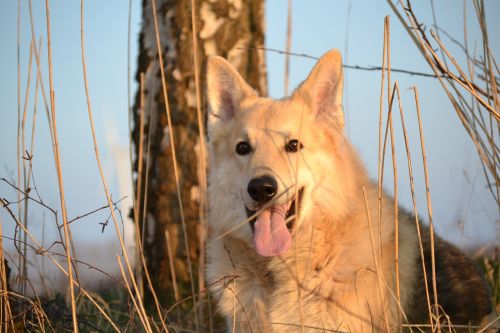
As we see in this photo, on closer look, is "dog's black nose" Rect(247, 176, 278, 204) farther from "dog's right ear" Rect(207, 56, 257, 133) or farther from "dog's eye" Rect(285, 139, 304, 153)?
"dog's right ear" Rect(207, 56, 257, 133)

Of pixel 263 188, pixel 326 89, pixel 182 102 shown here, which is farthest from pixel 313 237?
pixel 182 102

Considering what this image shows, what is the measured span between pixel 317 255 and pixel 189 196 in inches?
82.8

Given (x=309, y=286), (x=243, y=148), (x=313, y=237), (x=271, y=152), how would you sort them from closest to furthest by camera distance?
(x=309, y=286), (x=313, y=237), (x=271, y=152), (x=243, y=148)

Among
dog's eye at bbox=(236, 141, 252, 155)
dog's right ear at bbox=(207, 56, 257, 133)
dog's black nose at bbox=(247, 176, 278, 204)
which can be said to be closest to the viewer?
dog's black nose at bbox=(247, 176, 278, 204)

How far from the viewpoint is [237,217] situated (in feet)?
11.0

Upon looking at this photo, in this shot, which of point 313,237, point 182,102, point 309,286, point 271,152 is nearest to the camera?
point 309,286

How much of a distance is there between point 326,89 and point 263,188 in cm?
77

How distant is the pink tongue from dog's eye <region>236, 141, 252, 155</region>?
484 mm

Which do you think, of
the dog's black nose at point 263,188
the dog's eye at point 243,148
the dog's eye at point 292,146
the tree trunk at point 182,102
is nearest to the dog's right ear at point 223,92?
the dog's eye at point 243,148

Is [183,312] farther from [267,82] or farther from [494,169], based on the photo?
[494,169]

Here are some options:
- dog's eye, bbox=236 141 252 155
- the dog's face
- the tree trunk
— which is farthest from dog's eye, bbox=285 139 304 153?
the tree trunk

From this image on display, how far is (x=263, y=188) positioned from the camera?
3014 millimetres

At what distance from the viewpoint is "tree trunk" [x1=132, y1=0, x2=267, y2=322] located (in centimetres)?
496

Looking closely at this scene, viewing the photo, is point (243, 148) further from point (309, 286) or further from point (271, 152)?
point (309, 286)
